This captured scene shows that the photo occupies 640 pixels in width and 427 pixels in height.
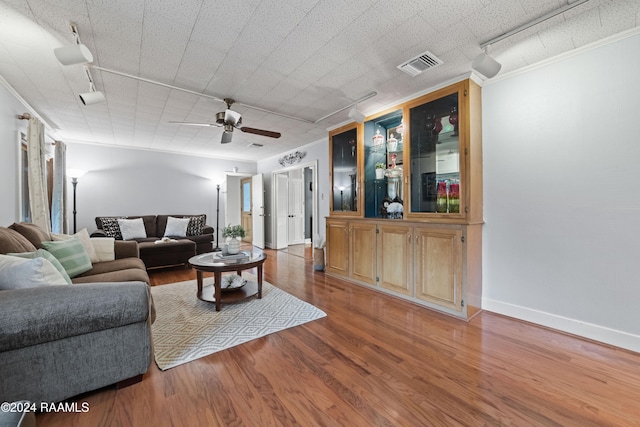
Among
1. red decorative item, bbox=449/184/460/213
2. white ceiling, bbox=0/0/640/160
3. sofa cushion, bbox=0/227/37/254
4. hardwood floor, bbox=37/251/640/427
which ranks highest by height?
white ceiling, bbox=0/0/640/160

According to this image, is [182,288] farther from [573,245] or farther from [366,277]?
[573,245]

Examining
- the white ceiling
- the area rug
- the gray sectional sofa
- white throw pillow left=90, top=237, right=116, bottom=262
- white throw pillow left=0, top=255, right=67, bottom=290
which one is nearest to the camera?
the gray sectional sofa

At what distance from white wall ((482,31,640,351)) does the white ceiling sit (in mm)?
351

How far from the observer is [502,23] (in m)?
1.88

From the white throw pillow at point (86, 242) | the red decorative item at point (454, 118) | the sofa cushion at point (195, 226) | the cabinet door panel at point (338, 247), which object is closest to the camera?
the red decorative item at point (454, 118)

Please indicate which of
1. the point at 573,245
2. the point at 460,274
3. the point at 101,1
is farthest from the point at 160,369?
the point at 573,245

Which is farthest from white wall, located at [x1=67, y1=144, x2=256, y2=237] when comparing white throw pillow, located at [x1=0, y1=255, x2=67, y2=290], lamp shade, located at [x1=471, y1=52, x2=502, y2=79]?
lamp shade, located at [x1=471, y1=52, x2=502, y2=79]

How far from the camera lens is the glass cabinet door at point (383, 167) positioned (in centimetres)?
344

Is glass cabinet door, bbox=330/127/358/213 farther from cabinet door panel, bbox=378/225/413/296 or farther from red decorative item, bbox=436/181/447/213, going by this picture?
red decorative item, bbox=436/181/447/213

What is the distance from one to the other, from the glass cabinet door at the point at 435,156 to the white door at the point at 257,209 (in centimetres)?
439

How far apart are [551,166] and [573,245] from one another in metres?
0.72

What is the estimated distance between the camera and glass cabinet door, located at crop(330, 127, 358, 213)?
152 inches

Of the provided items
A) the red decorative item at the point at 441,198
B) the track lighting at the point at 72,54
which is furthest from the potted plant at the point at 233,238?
the red decorative item at the point at 441,198

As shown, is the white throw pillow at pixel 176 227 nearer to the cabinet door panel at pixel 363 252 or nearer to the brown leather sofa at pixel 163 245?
the brown leather sofa at pixel 163 245
